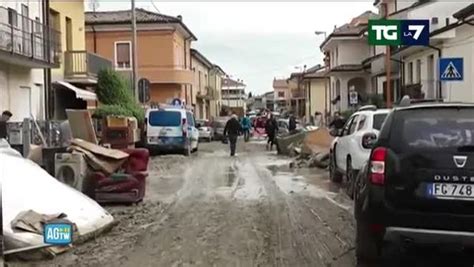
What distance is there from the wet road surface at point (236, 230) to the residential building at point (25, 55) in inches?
363

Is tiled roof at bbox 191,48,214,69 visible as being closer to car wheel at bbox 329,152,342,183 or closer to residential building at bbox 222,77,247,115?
residential building at bbox 222,77,247,115

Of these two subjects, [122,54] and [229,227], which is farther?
[122,54]

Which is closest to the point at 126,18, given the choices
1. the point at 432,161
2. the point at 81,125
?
the point at 81,125

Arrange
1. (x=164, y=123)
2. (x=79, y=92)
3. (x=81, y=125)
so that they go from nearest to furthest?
(x=81, y=125), (x=164, y=123), (x=79, y=92)

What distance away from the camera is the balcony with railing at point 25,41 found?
23.3 m

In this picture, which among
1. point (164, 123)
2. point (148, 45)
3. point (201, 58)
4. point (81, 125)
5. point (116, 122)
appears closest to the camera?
point (81, 125)

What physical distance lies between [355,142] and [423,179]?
8.47m

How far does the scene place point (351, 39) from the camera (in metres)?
55.2

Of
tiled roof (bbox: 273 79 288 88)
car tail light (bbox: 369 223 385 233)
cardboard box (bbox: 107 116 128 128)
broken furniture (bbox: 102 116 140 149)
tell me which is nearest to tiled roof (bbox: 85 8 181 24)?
cardboard box (bbox: 107 116 128 128)

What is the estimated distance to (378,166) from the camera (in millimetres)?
7020


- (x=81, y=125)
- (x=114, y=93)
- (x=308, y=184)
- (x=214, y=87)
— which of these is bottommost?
(x=308, y=184)

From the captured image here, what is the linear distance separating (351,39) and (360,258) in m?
48.8

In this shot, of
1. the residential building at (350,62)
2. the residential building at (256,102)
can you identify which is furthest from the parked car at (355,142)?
the residential building at (256,102)

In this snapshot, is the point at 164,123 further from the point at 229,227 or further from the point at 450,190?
the point at 450,190
